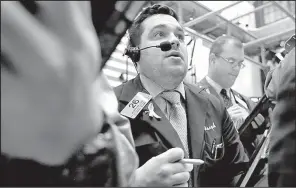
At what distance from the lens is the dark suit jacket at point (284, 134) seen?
1.73 feet

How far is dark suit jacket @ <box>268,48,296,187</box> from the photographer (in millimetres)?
526

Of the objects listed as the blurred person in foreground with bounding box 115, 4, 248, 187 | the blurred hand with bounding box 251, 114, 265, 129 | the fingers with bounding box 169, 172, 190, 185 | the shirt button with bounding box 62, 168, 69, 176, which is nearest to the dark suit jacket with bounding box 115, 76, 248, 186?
the blurred person in foreground with bounding box 115, 4, 248, 187

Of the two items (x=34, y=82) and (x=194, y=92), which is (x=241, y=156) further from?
(x=34, y=82)

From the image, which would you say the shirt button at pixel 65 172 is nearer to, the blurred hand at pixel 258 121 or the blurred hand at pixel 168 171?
the blurred hand at pixel 168 171

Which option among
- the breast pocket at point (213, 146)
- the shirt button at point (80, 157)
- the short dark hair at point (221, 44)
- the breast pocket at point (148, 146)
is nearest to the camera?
the shirt button at point (80, 157)

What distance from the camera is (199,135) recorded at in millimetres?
1183

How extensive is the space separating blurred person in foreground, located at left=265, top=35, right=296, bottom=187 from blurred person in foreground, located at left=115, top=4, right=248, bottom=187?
1.68 feet

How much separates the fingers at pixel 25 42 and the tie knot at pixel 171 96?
969 mm

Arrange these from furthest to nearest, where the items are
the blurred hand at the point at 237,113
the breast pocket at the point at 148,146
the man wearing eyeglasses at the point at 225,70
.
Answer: the man wearing eyeglasses at the point at 225,70
the blurred hand at the point at 237,113
the breast pocket at the point at 148,146

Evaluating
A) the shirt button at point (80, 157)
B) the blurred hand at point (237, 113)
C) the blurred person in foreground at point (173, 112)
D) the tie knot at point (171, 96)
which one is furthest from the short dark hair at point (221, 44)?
the shirt button at point (80, 157)

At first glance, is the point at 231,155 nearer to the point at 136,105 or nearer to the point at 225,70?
the point at 136,105

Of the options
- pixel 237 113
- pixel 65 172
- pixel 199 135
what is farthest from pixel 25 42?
pixel 237 113

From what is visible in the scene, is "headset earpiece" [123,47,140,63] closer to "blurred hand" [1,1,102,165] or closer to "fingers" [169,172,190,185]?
"fingers" [169,172,190,185]

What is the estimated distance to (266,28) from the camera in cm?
454
